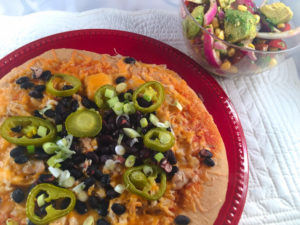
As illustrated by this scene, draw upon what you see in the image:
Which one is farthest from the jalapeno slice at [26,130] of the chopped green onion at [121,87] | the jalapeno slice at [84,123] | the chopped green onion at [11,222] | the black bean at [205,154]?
the black bean at [205,154]

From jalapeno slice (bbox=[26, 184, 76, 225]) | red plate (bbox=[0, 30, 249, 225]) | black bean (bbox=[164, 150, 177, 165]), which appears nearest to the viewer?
jalapeno slice (bbox=[26, 184, 76, 225])

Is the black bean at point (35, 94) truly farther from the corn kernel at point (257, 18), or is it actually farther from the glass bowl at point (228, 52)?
the corn kernel at point (257, 18)

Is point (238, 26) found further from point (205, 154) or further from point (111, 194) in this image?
point (111, 194)

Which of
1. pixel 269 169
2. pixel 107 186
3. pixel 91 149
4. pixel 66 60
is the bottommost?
pixel 269 169

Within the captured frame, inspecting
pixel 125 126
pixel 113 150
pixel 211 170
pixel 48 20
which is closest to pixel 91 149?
pixel 113 150

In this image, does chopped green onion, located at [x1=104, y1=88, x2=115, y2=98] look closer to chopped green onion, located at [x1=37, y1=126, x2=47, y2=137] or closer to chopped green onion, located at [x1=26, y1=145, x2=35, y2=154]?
chopped green onion, located at [x1=37, y1=126, x2=47, y2=137]

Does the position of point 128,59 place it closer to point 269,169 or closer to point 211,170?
point 211,170

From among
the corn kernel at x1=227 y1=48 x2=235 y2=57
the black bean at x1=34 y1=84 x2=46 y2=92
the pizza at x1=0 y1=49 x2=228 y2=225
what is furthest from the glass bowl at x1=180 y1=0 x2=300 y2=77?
the black bean at x1=34 y1=84 x2=46 y2=92
